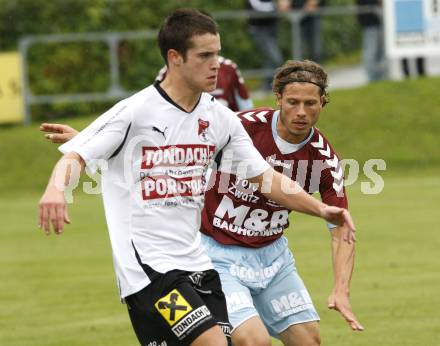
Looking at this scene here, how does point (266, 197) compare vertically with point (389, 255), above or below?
above

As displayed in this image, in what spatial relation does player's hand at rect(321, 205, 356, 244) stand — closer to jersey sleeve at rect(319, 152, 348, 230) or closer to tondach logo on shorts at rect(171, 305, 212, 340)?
tondach logo on shorts at rect(171, 305, 212, 340)

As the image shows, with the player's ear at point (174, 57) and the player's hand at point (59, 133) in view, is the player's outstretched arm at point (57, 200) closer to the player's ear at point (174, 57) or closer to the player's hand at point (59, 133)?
the player's hand at point (59, 133)

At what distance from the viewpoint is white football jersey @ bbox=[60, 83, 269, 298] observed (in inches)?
261

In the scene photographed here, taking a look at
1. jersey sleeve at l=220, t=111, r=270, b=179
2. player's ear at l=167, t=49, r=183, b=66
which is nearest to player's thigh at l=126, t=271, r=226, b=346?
jersey sleeve at l=220, t=111, r=270, b=179

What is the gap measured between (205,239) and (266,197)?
687 millimetres

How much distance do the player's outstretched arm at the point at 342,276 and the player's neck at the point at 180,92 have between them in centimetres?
108

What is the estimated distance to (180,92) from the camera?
6.79m

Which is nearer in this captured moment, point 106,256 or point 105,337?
point 105,337

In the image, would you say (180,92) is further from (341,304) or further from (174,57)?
(341,304)

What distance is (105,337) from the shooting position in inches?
396

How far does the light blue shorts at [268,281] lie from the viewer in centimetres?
779

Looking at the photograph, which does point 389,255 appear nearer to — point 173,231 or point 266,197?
point 266,197

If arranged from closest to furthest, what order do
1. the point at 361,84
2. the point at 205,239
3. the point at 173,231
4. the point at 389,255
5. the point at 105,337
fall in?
the point at 173,231, the point at 205,239, the point at 105,337, the point at 389,255, the point at 361,84

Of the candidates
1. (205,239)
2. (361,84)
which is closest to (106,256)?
(205,239)
